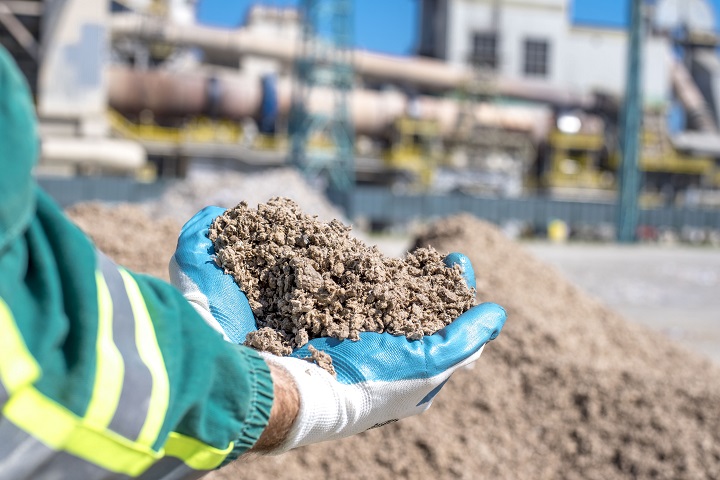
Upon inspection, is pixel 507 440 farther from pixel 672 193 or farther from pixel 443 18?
pixel 443 18

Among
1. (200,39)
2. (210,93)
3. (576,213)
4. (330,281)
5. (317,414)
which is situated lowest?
(576,213)

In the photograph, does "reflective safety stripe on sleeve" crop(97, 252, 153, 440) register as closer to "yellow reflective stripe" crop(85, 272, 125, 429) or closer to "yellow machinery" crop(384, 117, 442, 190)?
"yellow reflective stripe" crop(85, 272, 125, 429)

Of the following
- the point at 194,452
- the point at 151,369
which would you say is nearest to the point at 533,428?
the point at 194,452

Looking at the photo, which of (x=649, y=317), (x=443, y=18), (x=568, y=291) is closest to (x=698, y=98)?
(x=443, y=18)

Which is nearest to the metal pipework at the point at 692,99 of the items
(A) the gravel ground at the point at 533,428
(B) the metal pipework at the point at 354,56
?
(B) the metal pipework at the point at 354,56

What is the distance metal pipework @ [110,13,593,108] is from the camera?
27953 mm

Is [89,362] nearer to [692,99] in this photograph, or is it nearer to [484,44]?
[484,44]

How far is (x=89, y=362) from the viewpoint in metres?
1.05

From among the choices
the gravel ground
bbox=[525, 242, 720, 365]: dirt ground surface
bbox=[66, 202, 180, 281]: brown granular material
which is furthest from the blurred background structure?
the gravel ground

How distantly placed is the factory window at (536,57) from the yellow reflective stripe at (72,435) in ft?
125

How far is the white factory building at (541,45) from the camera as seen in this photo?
36875 mm

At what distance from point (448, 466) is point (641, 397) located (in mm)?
1044

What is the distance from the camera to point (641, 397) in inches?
152

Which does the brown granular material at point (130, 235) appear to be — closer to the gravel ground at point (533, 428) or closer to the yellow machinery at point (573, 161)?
the gravel ground at point (533, 428)
